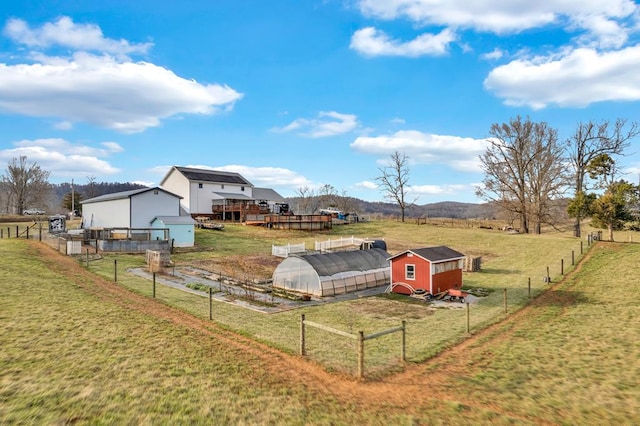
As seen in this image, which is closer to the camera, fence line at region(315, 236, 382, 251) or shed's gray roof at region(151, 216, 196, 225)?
shed's gray roof at region(151, 216, 196, 225)

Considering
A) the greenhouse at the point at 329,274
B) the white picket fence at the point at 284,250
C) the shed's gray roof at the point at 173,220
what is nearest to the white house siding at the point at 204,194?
the shed's gray roof at the point at 173,220

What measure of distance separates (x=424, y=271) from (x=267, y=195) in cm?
5454

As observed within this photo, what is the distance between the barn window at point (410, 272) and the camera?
2462 cm

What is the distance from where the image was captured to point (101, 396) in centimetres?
849

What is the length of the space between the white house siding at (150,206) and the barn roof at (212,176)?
60.9 ft

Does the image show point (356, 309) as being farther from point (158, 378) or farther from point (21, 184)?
point (21, 184)

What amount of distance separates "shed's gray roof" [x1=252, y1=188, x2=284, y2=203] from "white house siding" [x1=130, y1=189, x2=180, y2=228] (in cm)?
2611

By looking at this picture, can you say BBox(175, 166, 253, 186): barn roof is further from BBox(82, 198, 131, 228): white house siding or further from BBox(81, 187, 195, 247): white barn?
BBox(81, 187, 195, 247): white barn

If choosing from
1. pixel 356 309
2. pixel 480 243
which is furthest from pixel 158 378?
pixel 480 243

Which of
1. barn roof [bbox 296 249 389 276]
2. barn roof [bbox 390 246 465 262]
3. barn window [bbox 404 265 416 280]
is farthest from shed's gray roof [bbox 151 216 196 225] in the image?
barn window [bbox 404 265 416 280]

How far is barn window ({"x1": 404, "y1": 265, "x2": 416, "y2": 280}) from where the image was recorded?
2462 cm

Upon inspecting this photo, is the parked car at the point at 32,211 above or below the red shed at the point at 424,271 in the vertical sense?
above

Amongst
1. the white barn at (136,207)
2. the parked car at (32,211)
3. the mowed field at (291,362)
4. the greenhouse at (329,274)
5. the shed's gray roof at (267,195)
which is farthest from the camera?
the parked car at (32,211)

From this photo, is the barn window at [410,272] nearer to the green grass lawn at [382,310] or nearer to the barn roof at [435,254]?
the barn roof at [435,254]
